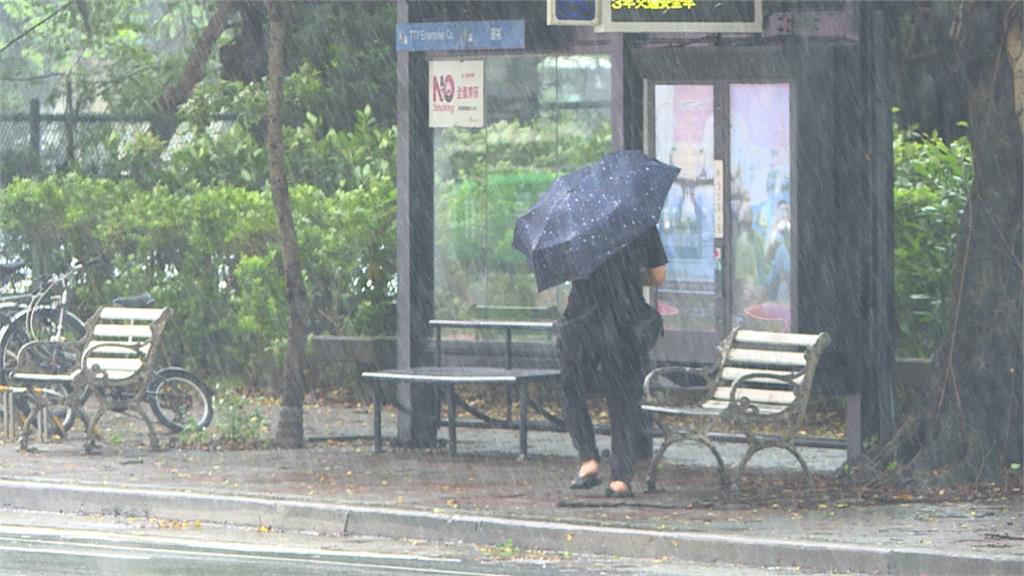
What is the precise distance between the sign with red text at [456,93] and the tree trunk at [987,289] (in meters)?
3.65

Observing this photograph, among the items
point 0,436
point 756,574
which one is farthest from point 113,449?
point 756,574

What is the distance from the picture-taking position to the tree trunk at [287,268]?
1462cm

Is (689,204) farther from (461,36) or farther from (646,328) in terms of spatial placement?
(646,328)

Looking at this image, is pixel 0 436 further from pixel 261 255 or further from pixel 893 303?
→ pixel 893 303

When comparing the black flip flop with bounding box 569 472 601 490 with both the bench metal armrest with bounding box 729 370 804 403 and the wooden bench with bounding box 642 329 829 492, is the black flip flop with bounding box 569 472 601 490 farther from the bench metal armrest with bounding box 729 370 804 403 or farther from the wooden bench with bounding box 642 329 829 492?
the bench metal armrest with bounding box 729 370 804 403

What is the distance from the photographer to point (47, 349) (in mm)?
15906

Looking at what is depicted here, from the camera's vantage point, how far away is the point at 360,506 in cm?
1159

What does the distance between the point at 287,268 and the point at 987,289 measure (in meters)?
4.99

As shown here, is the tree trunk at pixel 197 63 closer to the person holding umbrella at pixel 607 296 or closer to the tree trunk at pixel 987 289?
the person holding umbrella at pixel 607 296

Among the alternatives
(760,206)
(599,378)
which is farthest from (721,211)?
(599,378)

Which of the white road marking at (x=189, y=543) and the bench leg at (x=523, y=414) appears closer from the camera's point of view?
the white road marking at (x=189, y=543)

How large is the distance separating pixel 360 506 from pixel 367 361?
4.49 m

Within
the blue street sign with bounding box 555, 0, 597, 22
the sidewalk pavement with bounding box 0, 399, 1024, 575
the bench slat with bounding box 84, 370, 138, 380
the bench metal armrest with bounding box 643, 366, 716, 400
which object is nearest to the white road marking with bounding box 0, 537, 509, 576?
the sidewalk pavement with bounding box 0, 399, 1024, 575

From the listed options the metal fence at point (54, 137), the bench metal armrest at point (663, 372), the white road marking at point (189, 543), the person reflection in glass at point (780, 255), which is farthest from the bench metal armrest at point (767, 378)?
the metal fence at point (54, 137)
